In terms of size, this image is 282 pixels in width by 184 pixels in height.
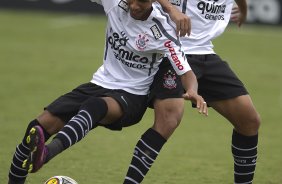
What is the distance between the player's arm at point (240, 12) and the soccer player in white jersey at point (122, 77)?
4.59ft

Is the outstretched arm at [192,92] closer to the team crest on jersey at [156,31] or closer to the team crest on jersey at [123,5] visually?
the team crest on jersey at [156,31]

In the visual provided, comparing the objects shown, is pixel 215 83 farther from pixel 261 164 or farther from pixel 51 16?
pixel 51 16

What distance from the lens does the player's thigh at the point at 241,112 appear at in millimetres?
7215

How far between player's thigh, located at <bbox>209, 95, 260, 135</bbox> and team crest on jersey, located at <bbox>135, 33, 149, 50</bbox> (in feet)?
3.16

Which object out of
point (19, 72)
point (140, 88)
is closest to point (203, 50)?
point (140, 88)

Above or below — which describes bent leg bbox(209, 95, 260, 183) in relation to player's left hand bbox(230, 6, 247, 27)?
below

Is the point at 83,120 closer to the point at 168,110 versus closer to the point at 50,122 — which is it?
the point at 50,122

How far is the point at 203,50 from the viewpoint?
294 inches

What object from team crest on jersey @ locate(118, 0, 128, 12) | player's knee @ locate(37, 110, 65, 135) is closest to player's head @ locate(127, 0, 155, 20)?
team crest on jersey @ locate(118, 0, 128, 12)

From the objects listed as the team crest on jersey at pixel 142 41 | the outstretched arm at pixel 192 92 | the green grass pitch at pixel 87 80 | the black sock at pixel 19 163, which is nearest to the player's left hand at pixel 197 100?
the outstretched arm at pixel 192 92

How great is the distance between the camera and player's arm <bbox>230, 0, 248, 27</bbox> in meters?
8.07

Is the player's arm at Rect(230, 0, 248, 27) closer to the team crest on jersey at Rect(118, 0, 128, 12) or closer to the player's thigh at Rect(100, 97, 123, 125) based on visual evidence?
the team crest on jersey at Rect(118, 0, 128, 12)

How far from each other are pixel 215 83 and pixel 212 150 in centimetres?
270

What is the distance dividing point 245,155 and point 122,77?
135cm
